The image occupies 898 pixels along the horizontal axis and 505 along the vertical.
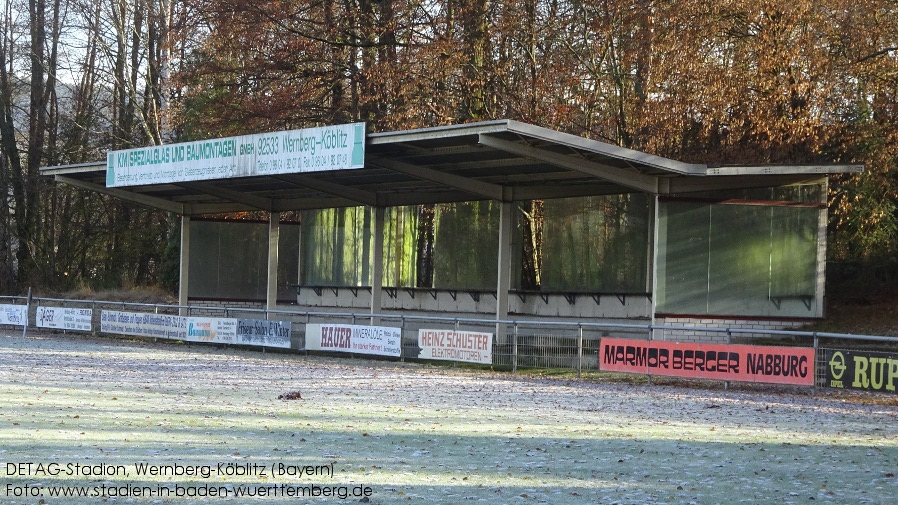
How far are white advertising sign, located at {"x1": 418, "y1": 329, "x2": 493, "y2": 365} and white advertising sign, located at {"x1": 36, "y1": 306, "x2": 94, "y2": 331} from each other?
474 inches

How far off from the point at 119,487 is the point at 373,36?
1021 inches

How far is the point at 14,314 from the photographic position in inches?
1273

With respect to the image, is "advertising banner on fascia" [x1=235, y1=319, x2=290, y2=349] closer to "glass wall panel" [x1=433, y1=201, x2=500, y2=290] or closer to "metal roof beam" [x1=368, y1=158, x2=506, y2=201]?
"metal roof beam" [x1=368, y1=158, x2=506, y2=201]

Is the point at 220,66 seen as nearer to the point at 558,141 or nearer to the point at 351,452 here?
the point at 558,141

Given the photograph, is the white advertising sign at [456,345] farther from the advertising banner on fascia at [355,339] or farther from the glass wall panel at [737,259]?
the glass wall panel at [737,259]

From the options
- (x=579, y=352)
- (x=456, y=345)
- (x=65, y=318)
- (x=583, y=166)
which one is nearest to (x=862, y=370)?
(x=579, y=352)

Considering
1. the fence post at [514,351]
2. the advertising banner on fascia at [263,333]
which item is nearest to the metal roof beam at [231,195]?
the advertising banner on fascia at [263,333]

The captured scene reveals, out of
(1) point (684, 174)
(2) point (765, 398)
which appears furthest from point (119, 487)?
(1) point (684, 174)

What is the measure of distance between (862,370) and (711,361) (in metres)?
2.59

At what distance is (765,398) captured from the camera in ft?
58.6

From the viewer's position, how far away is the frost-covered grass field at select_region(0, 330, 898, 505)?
916cm

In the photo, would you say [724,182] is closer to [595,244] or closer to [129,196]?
[595,244]

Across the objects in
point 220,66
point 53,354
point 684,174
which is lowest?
point 53,354

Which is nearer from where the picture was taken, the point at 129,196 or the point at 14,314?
the point at 14,314
